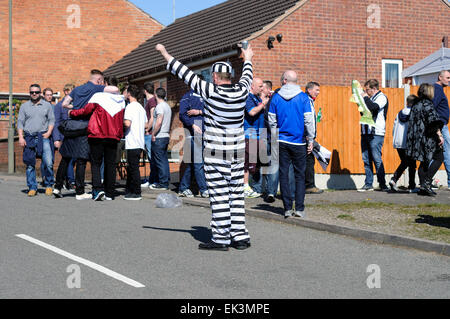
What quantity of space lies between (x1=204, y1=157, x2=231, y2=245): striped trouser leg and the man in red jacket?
4.67 m

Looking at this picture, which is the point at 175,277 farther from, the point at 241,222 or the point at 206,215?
the point at 206,215

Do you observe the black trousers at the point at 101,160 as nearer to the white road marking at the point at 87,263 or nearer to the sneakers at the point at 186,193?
the sneakers at the point at 186,193

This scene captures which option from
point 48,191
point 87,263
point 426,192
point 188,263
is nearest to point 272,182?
point 426,192

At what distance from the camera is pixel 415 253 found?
7484mm

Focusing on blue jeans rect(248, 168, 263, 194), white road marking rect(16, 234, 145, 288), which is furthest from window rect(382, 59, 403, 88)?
white road marking rect(16, 234, 145, 288)

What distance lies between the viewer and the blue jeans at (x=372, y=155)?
514 inches

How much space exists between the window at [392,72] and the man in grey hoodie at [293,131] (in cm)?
1186

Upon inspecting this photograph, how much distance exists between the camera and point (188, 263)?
22.0 ft

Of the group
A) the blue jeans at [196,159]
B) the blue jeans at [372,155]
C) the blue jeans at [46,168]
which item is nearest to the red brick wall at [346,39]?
the blue jeans at [372,155]

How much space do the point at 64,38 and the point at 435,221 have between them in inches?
1128

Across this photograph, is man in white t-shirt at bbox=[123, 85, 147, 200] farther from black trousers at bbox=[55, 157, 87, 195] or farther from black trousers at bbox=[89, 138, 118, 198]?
black trousers at bbox=[55, 157, 87, 195]

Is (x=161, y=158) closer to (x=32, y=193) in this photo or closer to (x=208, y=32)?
(x=32, y=193)

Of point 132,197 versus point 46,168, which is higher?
point 46,168
